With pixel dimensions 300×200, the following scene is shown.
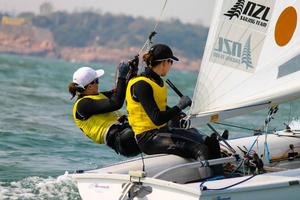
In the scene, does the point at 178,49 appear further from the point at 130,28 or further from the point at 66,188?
the point at 66,188

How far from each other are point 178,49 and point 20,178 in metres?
101

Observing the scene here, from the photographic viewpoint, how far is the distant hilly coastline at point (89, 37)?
10819 cm

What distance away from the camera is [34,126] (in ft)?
31.3

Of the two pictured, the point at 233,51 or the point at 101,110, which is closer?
the point at 233,51

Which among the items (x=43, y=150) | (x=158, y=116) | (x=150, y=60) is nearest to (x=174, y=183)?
(x=158, y=116)

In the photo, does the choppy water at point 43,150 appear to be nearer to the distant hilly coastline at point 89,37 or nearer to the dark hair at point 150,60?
the dark hair at point 150,60

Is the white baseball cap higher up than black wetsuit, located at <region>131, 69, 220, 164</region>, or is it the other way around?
the white baseball cap

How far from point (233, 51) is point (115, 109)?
2.71 ft

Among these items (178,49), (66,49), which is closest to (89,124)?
(178,49)

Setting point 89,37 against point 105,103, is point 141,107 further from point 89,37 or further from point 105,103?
point 89,37

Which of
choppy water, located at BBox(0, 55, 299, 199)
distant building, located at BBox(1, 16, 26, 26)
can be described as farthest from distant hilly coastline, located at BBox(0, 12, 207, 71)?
choppy water, located at BBox(0, 55, 299, 199)

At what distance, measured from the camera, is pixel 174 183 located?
13.3 feet

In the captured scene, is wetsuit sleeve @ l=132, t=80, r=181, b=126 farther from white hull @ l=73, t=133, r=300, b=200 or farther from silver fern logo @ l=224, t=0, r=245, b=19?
silver fern logo @ l=224, t=0, r=245, b=19

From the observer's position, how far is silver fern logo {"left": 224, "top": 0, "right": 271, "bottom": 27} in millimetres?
4691
